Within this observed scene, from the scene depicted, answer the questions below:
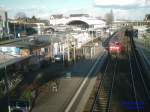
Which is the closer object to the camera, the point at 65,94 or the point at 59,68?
the point at 65,94

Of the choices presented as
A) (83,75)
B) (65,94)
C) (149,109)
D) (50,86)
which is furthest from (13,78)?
(149,109)

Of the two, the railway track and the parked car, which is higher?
the parked car

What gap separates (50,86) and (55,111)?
595cm

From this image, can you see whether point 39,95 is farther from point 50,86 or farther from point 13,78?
point 13,78

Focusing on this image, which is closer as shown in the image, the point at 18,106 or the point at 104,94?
the point at 18,106

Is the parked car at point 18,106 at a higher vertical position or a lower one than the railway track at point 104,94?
higher

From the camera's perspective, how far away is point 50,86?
23.3 m

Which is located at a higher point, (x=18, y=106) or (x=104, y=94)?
(x=18, y=106)

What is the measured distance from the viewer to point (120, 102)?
63.2ft

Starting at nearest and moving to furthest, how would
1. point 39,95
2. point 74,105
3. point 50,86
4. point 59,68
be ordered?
point 74,105 → point 39,95 → point 50,86 → point 59,68

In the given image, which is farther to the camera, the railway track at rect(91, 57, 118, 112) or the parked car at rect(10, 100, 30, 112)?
the railway track at rect(91, 57, 118, 112)

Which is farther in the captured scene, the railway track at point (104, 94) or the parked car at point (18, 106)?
the railway track at point (104, 94)

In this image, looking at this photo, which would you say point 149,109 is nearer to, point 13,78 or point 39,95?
point 39,95

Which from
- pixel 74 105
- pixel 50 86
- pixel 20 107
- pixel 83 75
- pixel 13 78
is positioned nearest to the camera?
pixel 20 107
